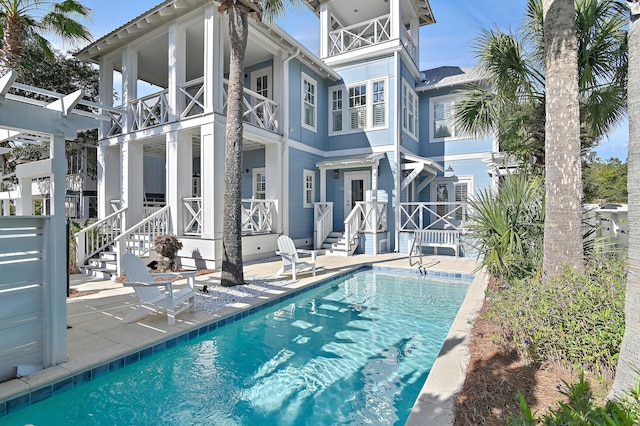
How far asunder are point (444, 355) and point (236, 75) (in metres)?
6.58

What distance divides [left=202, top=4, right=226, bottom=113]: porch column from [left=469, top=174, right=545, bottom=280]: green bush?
7.32 meters

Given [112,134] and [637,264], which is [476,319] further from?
[112,134]

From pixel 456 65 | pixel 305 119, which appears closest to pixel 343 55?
pixel 305 119

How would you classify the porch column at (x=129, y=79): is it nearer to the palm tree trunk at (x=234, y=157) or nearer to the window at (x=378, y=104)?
the palm tree trunk at (x=234, y=157)

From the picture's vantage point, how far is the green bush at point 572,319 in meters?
2.94

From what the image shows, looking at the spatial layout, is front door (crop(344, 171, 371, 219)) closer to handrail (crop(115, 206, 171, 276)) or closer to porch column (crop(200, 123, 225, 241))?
porch column (crop(200, 123, 225, 241))

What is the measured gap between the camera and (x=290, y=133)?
12555 mm

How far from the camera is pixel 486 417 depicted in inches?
101

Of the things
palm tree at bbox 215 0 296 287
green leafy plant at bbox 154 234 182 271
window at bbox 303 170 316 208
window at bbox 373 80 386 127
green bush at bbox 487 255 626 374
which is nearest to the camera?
green bush at bbox 487 255 626 374

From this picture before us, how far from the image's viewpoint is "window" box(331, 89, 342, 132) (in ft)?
48.1

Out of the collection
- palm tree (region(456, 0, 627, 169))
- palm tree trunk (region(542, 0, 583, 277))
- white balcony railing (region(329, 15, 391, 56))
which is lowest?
palm tree trunk (region(542, 0, 583, 277))

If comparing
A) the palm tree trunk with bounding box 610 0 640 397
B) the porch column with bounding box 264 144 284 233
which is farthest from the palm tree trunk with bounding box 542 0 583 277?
the porch column with bounding box 264 144 284 233

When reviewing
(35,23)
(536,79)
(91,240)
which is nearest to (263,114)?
(91,240)

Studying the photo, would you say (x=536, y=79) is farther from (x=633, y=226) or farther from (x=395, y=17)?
(x=395, y=17)
